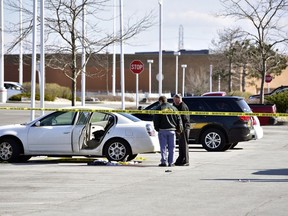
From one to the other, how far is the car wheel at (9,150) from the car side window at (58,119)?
0.86 meters

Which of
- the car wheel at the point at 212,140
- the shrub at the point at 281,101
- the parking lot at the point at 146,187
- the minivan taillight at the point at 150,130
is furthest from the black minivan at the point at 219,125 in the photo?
the shrub at the point at 281,101

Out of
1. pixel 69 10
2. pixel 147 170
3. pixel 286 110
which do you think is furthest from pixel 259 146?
pixel 286 110

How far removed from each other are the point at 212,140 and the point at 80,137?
6.20m

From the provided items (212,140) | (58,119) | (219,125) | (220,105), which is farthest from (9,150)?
(220,105)

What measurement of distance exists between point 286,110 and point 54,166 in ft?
89.7

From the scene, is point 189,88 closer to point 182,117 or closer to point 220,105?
point 220,105

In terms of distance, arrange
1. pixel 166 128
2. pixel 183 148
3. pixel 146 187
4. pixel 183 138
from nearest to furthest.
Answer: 1. pixel 146 187
2. pixel 166 128
3. pixel 183 148
4. pixel 183 138

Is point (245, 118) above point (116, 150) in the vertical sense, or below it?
above

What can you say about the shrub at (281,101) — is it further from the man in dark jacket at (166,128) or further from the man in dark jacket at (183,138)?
the man in dark jacket at (166,128)

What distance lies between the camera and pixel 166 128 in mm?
19391

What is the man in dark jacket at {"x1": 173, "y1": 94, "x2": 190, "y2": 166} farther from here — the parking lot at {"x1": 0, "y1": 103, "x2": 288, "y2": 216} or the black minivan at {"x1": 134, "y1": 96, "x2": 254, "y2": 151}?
the black minivan at {"x1": 134, "y1": 96, "x2": 254, "y2": 151}

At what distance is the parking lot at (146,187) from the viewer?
41.2 feet

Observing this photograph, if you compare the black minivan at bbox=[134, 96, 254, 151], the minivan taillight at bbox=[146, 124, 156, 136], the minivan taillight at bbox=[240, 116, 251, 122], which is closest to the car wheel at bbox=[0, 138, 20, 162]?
the minivan taillight at bbox=[146, 124, 156, 136]

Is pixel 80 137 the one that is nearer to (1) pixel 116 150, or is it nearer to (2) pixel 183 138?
(1) pixel 116 150
